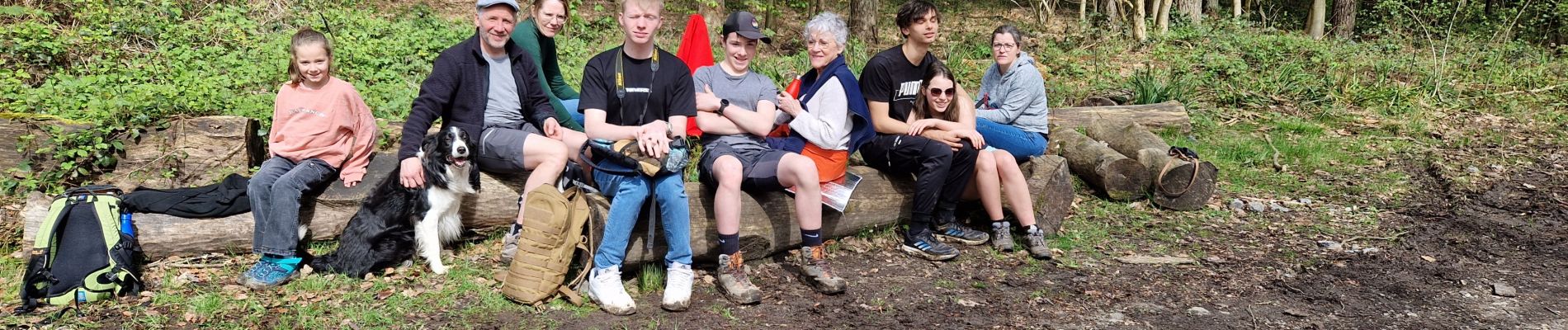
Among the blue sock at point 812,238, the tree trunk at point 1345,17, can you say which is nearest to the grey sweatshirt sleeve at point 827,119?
the blue sock at point 812,238

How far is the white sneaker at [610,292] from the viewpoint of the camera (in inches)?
154

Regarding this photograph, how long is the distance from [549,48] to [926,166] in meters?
2.08

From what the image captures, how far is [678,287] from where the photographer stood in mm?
4023

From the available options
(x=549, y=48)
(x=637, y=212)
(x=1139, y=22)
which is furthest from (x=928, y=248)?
(x=1139, y=22)

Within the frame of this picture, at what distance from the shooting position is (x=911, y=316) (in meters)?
4.04

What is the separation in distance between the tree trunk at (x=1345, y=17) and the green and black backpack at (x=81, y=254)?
15.2 m

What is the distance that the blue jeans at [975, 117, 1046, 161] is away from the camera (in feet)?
17.8

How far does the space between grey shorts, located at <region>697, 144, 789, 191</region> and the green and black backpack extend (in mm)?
2425

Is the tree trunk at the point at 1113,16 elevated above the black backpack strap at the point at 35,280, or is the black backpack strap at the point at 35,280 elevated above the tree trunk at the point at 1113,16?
the tree trunk at the point at 1113,16

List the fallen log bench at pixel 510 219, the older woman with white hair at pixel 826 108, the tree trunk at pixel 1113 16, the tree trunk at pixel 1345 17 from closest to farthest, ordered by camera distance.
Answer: the fallen log bench at pixel 510 219 → the older woman with white hair at pixel 826 108 → the tree trunk at pixel 1113 16 → the tree trunk at pixel 1345 17

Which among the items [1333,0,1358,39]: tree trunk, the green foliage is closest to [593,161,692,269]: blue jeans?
the green foliage

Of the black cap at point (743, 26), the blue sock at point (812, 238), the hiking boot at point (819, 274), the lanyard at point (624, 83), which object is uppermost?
the black cap at point (743, 26)

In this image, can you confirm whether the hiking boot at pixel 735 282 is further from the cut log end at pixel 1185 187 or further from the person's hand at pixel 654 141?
the cut log end at pixel 1185 187

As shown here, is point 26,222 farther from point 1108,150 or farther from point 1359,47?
point 1359,47
